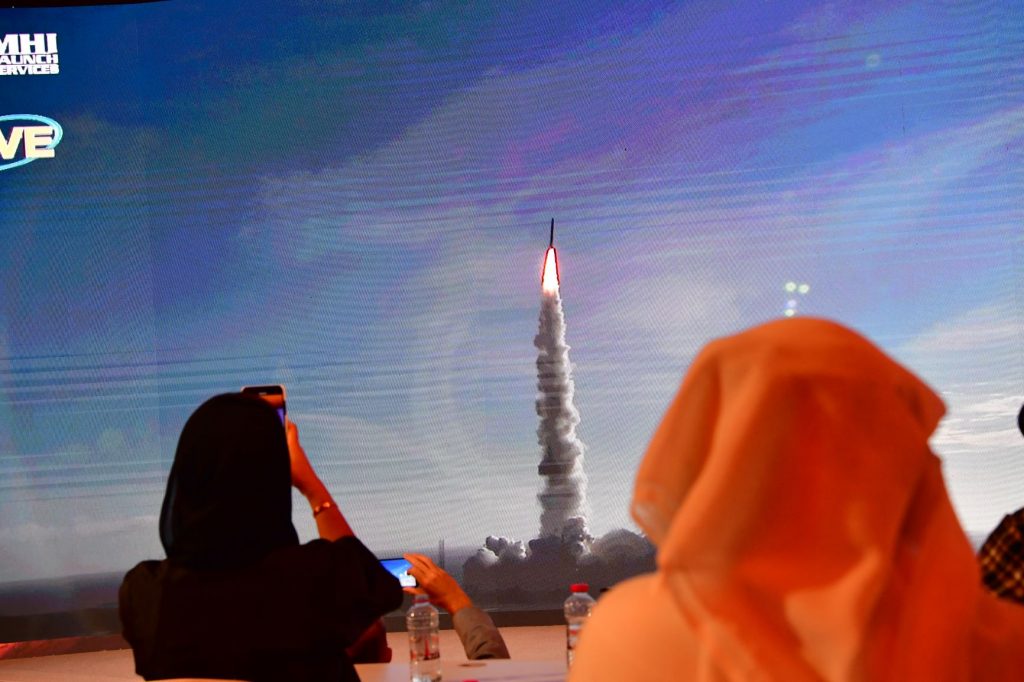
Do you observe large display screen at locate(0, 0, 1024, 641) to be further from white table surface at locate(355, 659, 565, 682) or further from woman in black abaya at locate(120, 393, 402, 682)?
woman in black abaya at locate(120, 393, 402, 682)

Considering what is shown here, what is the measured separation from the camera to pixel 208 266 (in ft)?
22.0

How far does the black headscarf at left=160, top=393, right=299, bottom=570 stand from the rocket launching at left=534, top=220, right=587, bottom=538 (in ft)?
14.1

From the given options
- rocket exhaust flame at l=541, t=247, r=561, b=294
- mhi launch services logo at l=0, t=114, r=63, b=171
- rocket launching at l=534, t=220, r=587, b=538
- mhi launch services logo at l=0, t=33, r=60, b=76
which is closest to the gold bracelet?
rocket launching at l=534, t=220, r=587, b=538

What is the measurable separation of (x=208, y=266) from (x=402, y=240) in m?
1.20

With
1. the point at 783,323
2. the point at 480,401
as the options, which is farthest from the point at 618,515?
the point at 783,323

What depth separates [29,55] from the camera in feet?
22.2

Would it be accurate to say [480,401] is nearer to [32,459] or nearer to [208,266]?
[208,266]

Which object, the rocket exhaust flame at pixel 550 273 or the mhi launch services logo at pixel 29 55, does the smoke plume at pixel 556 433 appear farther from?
the mhi launch services logo at pixel 29 55

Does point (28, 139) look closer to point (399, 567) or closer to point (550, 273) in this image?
point (550, 273)

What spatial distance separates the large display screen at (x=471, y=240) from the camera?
6359mm

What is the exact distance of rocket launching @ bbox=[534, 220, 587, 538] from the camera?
6453 millimetres

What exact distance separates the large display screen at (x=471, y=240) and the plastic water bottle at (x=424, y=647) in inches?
140

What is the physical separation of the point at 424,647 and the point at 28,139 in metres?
5.23

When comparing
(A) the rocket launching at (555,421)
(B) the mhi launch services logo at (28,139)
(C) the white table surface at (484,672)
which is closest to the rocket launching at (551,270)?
(A) the rocket launching at (555,421)
